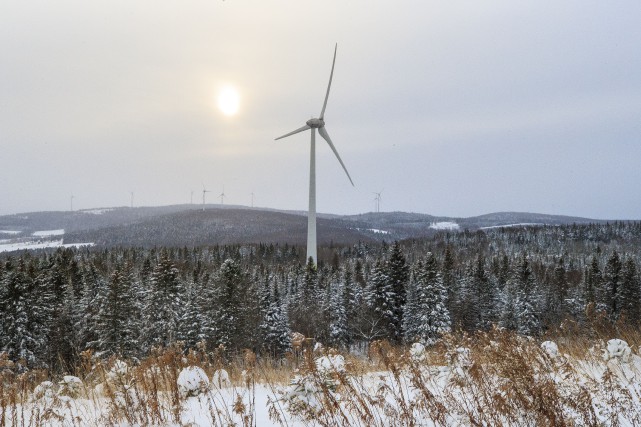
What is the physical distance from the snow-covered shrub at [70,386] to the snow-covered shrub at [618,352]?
8.33 metres

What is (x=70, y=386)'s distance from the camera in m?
6.56

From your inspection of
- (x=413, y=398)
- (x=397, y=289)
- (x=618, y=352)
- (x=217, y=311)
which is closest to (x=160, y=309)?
(x=217, y=311)

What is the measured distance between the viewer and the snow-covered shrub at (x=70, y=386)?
21.3 ft

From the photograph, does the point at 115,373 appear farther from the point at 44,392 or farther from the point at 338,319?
the point at 338,319

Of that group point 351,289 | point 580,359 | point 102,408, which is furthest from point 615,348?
point 351,289

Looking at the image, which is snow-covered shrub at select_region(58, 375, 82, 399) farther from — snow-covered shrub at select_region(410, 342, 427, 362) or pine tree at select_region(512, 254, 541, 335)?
pine tree at select_region(512, 254, 541, 335)

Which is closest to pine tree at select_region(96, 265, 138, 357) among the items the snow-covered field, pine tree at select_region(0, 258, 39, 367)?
pine tree at select_region(0, 258, 39, 367)

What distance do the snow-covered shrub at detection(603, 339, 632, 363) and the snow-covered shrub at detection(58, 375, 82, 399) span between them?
328 inches

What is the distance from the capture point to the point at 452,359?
5789mm

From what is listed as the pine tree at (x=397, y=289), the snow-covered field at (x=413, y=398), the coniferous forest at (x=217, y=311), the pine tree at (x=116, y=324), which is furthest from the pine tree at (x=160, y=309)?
the snow-covered field at (x=413, y=398)

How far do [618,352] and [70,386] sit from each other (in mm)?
8582

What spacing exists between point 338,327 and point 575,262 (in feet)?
445

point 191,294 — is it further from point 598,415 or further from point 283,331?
point 598,415

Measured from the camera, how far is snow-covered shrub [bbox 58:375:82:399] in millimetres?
6488
